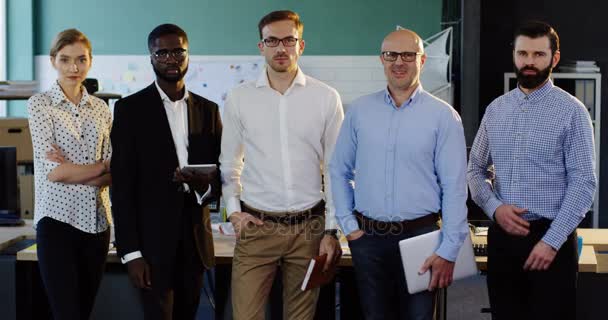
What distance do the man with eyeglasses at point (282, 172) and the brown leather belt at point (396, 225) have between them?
19cm

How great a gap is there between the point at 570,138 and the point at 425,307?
0.72 m

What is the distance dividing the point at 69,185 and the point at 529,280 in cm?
166

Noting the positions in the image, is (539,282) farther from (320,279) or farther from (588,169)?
(320,279)

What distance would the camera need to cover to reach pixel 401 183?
2602 mm

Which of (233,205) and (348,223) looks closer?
(348,223)

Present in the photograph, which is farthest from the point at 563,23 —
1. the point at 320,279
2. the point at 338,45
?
the point at 320,279

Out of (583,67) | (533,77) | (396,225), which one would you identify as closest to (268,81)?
(396,225)

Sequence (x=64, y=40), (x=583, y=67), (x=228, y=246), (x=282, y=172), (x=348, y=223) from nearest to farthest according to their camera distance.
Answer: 1. (x=348, y=223)
2. (x=282, y=172)
3. (x=64, y=40)
4. (x=228, y=246)
5. (x=583, y=67)

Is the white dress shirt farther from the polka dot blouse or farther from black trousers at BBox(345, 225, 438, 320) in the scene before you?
the polka dot blouse

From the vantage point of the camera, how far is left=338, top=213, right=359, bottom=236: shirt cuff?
267 centimetres

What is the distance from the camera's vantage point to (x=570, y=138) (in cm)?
265

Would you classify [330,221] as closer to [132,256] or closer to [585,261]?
[132,256]

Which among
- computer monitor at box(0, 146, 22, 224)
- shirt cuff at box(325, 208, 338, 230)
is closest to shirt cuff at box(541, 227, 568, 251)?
shirt cuff at box(325, 208, 338, 230)

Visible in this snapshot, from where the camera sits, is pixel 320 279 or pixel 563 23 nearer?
pixel 320 279
